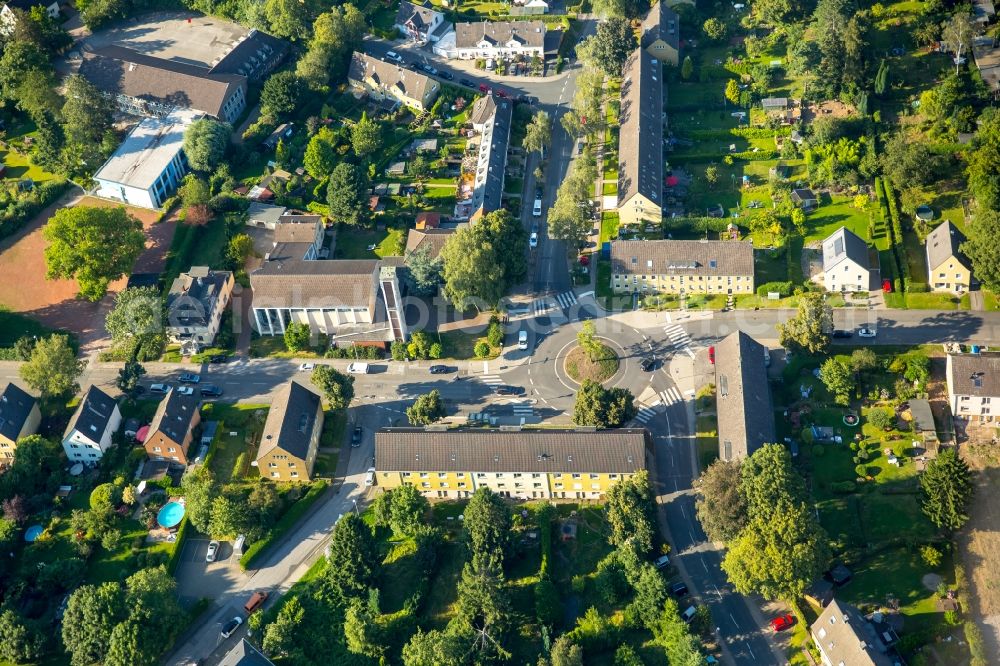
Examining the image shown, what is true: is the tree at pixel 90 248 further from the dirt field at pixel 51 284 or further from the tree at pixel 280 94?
the tree at pixel 280 94

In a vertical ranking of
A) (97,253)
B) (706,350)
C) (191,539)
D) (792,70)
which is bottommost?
(191,539)

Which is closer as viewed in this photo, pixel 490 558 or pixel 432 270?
pixel 490 558

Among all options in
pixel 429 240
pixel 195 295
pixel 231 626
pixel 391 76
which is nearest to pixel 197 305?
pixel 195 295

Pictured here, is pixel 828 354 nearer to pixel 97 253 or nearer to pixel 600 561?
pixel 600 561

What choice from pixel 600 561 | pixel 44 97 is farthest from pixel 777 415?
pixel 44 97

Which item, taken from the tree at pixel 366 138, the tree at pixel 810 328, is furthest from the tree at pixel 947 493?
the tree at pixel 366 138

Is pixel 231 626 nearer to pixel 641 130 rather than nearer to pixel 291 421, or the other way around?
pixel 291 421
